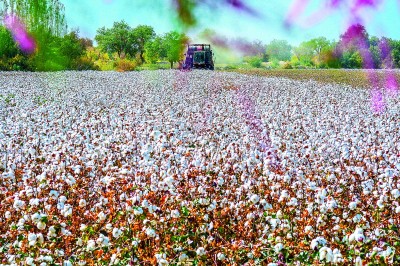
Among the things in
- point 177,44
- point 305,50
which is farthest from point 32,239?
point 305,50

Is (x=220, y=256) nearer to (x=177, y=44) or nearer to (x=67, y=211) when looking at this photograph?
(x=67, y=211)

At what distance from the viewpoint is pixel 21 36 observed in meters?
47.3

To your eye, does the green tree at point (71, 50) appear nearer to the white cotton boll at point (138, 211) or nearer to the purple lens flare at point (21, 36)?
the purple lens flare at point (21, 36)

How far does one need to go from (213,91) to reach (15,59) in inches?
1028

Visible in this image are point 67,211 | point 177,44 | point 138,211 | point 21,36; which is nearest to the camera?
point 138,211

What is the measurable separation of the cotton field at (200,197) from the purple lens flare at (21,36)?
37046mm

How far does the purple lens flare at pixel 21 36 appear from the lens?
4681cm

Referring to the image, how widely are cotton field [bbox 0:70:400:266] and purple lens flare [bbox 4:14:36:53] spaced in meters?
37.0

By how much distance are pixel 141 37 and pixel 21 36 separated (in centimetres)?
4425

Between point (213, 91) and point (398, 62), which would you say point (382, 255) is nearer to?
point (213, 91)

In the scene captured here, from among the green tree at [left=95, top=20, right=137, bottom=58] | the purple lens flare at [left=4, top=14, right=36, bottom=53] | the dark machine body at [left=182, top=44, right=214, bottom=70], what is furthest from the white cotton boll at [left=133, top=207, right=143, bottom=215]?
the green tree at [left=95, top=20, right=137, bottom=58]

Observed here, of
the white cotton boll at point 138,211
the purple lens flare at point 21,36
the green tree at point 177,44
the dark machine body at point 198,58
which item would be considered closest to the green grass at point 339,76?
the dark machine body at point 198,58

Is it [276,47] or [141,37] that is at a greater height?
[141,37]

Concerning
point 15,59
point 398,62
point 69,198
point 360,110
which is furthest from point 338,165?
Answer: point 398,62
